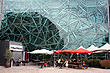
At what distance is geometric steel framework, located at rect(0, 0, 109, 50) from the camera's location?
2828 cm

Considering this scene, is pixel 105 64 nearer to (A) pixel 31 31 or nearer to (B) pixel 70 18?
(B) pixel 70 18

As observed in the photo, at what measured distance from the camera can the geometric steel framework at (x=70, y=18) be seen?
1113 inches

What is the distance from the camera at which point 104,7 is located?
29.3 m

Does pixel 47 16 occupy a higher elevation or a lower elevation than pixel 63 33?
higher

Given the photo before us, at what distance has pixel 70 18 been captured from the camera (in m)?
29.2

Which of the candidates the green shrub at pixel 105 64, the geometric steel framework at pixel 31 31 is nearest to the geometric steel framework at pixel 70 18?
the geometric steel framework at pixel 31 31

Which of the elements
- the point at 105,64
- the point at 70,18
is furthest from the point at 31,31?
the point at 105,64

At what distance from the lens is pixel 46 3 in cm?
3036

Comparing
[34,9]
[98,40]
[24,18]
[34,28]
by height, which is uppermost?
[34,9]

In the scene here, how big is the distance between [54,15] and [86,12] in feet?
21.1

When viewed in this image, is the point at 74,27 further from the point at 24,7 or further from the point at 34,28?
the point at 24,7

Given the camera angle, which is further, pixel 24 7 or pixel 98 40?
pixel 24 7

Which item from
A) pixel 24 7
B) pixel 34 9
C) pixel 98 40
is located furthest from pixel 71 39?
pixel 24 7

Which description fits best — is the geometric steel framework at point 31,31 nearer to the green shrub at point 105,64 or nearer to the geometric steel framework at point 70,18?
the geometric steel framework at point 70,18
